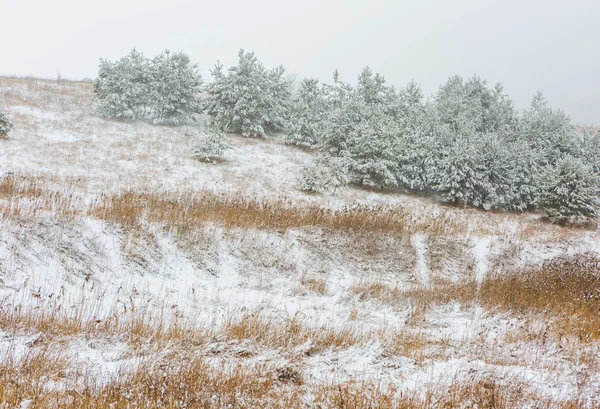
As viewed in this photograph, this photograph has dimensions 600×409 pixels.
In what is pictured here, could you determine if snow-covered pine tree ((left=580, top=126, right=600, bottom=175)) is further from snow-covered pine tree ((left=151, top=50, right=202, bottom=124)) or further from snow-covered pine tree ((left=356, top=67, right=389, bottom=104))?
snow-covered pine tree ((left=151, top=50, right=202, bottom=124))

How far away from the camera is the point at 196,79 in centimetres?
2105

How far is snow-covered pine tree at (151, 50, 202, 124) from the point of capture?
20.2 m

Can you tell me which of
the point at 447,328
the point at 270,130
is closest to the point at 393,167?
the point at 270,130

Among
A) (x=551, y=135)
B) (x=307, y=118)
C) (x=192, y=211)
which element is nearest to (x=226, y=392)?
(x=192, y=211)

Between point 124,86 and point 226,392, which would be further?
point 124,86

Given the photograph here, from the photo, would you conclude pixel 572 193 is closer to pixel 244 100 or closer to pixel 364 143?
pixel 364 143

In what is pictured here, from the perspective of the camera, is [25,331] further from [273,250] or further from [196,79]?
[196,79]

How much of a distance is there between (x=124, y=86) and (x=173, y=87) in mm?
2358

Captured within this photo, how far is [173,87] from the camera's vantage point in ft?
67.0

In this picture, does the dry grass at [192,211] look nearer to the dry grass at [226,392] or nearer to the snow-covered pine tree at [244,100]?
the dry grass at [226,392]

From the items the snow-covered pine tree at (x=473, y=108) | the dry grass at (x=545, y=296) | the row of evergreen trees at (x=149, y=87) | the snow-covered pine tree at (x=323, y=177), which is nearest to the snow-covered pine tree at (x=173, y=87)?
the row of evergreen trees at (x=149, y=87)

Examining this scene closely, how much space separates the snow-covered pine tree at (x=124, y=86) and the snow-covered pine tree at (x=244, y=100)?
338 cm

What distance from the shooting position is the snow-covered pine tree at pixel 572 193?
1452cm

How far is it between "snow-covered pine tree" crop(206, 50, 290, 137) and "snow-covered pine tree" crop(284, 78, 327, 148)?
141 centimetres
